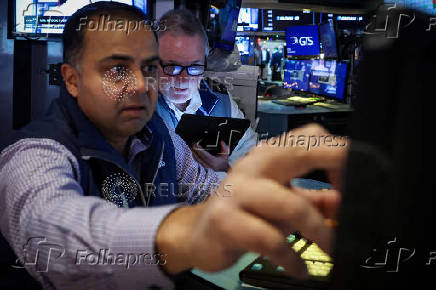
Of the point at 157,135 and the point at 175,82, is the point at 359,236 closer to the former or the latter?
the point at 157,135

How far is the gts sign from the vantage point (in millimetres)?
6067

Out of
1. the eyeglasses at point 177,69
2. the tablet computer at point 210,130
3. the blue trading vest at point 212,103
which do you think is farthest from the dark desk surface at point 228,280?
the blue trading vest at point 212,103

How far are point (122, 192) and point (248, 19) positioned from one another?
6.77 m

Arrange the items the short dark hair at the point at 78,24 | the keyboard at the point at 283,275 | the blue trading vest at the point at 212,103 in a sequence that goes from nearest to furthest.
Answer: the keyboard at the point at 283,275 → the short dark hair at the point at 78,24 → the blue trading vest at the point at 212,103

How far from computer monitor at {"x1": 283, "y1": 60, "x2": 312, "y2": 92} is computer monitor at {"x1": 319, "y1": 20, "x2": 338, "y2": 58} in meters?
0.30

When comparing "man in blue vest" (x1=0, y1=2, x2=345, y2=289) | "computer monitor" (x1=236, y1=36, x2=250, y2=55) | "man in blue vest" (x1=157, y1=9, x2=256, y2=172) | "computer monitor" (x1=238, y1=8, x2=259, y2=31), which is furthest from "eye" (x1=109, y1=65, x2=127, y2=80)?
"computer monitor" (x1=236, y1=36, x2=250, y2=55)

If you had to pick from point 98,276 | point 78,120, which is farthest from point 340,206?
point 78,120

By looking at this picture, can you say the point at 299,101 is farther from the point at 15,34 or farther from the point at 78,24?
the point at 78,24

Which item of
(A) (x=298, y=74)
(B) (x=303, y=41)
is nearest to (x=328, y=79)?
(A) (x=298, y=74)

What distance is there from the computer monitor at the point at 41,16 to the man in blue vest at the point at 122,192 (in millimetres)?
1104

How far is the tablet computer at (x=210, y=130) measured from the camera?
80.1 inches

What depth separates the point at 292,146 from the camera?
1.62 ft

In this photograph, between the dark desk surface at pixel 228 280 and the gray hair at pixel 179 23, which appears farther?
the gray hair at pixel 179 23

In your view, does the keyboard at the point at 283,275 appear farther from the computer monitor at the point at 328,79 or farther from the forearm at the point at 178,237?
the computer monitor at the point at 328,79
